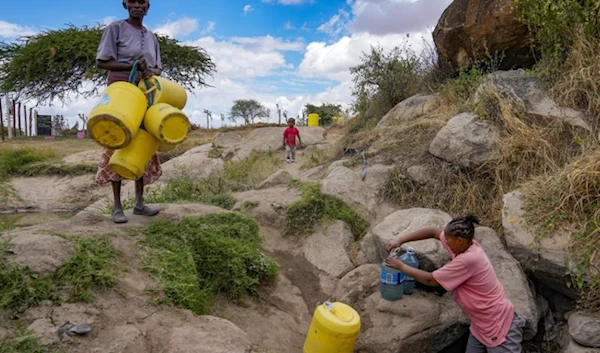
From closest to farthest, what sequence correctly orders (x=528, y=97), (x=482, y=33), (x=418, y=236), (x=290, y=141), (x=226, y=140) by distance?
1. (x=418, y=236)
2. (x=528, y=97)
3. (x=482, y=33)
4. (x=290, y=141)
5. (x=226, y=140)

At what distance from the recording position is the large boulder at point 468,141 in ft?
17.0

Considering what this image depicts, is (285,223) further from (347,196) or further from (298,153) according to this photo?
(298,153)

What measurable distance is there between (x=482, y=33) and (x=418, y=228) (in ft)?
14.0

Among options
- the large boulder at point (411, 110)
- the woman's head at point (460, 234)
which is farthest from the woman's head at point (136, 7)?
the large boulder at point (411, 110)

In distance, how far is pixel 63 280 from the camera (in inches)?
109

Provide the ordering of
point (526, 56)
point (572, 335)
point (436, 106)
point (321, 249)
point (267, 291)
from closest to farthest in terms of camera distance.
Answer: point (572, 335)
point (267, 291)
point (321, 249)
point (526, 56)
point (436, 106)

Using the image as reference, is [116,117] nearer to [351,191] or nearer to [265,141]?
[351,191]

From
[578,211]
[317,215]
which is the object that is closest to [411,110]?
[317,215]

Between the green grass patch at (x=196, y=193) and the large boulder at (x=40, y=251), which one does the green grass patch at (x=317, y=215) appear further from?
the large boulder at (x=40, y=251)

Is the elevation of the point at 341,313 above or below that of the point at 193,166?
below

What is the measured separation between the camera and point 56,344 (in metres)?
2.34

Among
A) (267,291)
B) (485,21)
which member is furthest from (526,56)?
(267,291)

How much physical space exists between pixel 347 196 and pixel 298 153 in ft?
20.3

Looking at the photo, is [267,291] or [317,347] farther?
[267,291]
